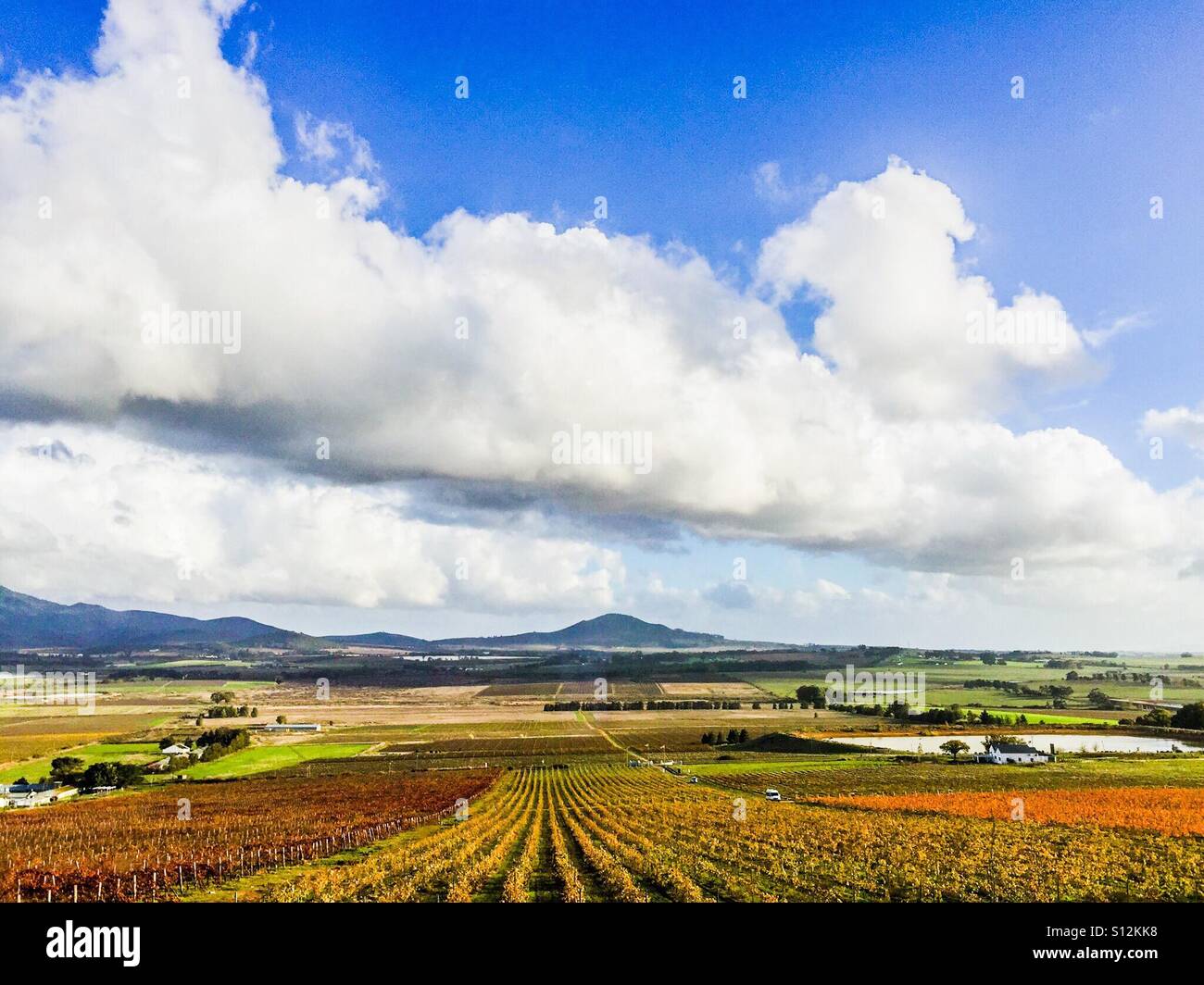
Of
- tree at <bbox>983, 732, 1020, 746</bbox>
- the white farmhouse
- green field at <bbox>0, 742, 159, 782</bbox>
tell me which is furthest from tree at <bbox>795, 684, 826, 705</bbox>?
green field at <bbox>0, 742, 159, 782</bbox>

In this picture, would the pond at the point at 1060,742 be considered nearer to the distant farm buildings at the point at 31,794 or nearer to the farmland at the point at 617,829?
the farmland at the point at 617,829

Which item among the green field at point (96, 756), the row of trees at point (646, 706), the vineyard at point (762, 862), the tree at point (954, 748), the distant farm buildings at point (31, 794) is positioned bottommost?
the row of trees at point (646, 706)

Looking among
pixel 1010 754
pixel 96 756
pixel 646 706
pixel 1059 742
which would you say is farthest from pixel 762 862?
Result: pixel 646 706

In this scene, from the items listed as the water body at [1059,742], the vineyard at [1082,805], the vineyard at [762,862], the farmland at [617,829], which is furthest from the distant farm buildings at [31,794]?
the water body at [1059,742]

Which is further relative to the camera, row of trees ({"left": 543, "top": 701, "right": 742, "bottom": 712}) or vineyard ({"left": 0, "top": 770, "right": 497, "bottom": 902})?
row of trees ({"left": 543, "top": 701, "right": 742, "bottom": 712})

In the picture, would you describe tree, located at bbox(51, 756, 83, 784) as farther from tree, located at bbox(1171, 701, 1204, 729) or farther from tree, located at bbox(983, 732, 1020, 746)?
tree, located at bbox(1171, 701, 1204, 729)

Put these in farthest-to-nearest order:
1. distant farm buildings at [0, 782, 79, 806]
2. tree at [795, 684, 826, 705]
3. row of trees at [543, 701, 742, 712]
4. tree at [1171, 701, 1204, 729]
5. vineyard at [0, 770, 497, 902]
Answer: tree at [795, 684, 826, 705] < row of trees at [543, 701, 742, 712] < tree at [1171, 701, 1204, 729] < distant farm buildings at [0, 782, 79, 806] < vineyard at [0, 770, 497, 902]

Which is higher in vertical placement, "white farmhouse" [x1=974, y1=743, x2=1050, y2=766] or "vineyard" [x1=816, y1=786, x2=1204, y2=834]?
"vineyard" [x1=816, y1=786, x2=1204, y2=834]
